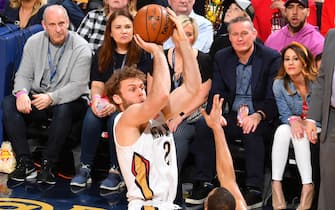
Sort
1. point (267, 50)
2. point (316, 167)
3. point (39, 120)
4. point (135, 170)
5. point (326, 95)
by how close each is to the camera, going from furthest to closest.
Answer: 1. point (39, 120)
2. point (267, 50)
3. point (316, 167)
4. point (326, 95)
5. point (135, 170)

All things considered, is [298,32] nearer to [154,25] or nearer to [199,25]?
[199,25]

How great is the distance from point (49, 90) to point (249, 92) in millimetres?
1994

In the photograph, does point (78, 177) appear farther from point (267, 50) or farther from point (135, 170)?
point (135, 170)

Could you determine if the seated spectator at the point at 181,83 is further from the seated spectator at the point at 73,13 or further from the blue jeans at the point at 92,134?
the seated spectator at the point at 73,13

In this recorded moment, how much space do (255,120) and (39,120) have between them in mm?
2222

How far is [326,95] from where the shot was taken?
20.6ft

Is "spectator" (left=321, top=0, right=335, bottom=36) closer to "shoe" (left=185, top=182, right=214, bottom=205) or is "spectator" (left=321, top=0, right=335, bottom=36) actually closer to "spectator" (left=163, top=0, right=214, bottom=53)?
"spectator" (left=163, top=0, right=214, bottom=53)

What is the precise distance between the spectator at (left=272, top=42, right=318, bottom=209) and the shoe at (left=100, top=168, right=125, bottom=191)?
1.48 m

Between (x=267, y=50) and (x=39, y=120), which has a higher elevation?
(x=267, y=50)

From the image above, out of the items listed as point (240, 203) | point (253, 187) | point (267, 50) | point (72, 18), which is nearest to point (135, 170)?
point (240, 203)

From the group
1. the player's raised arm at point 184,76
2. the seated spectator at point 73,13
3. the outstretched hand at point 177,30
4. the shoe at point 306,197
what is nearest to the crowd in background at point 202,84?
the shoe at point 306,197

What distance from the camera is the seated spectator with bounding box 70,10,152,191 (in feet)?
25.5

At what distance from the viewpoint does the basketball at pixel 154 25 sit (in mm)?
5312

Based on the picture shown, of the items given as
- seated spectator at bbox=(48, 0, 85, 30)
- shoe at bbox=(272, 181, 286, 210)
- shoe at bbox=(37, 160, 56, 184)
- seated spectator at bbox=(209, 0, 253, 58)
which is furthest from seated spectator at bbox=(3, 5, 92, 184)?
shoe at bbox=(272, 181, 286, 210)
